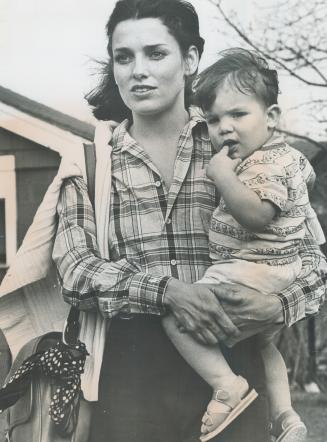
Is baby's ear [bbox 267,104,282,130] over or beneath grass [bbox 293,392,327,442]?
over

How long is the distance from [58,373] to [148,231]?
696 millimetres

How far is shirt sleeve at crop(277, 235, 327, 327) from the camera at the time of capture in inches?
108

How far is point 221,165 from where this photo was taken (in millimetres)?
2646

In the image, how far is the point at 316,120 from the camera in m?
3.19

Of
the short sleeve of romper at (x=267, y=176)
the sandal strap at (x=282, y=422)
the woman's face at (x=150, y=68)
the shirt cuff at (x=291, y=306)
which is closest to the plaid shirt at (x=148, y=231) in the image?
the shirt cuff at (x=291, y=306)

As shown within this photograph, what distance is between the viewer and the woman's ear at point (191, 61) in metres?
2.97

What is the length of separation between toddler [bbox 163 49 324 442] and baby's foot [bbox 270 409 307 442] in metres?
0.27

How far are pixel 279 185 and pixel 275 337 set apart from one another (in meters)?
0.80

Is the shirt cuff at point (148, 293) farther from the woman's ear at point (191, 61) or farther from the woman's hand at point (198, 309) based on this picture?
the woman's ear at point (191, 61)

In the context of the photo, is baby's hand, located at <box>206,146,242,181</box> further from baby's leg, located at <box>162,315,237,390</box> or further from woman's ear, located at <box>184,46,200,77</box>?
baby's leg, located at <box>162,315,237,390</box>

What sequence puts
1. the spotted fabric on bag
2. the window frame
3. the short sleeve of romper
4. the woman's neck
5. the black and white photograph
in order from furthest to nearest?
the window frame
the woman's neck
the spotted fabric on bag
the black and white photograph
the short sleeve of romper

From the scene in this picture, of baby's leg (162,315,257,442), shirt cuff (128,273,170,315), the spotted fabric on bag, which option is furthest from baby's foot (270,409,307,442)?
the spotted fabric on bag

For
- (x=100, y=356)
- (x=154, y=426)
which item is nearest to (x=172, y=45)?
(x=100, y=356)

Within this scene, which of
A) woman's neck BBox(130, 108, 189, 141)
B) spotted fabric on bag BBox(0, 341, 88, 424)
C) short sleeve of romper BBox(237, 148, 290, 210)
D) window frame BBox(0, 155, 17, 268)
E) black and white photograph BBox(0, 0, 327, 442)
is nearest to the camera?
short sleeve of romper BBox(237, 148, 290, 210)
